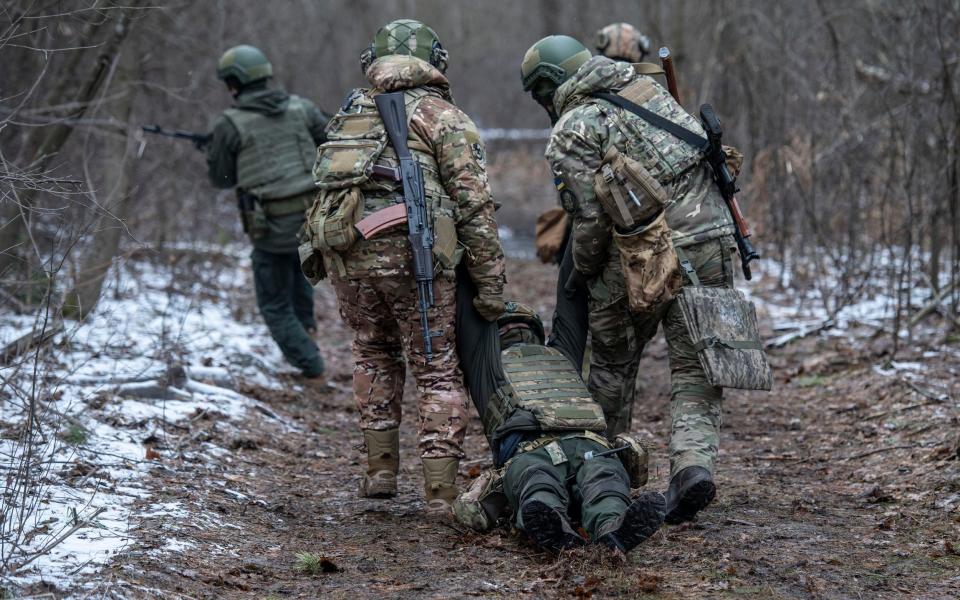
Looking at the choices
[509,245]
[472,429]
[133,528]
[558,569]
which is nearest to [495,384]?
[558,569]

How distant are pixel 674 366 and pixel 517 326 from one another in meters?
0.82

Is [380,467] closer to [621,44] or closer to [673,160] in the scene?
[673,160]

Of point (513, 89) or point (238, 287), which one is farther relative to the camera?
point (513, 89)

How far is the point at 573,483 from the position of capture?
161 inches

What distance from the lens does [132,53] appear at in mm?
7988

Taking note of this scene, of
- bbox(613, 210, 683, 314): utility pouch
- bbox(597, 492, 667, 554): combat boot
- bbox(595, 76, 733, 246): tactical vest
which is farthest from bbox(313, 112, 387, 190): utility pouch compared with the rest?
bbox(597, 492, 667, 554): combat boot

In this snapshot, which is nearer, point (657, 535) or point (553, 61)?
point (657, 535)

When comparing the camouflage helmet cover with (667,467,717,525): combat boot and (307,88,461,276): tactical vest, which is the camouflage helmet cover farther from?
(667,467,717,525): combat boot

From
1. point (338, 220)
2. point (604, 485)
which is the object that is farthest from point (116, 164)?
point (604, 485)

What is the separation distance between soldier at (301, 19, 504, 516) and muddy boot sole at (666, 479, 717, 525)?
1.07m

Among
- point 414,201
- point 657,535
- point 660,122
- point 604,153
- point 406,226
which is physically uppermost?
point 660,122

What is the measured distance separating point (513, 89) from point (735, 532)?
24.0 meters

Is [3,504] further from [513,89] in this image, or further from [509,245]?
[513,89]

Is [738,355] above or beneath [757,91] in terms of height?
beneath
